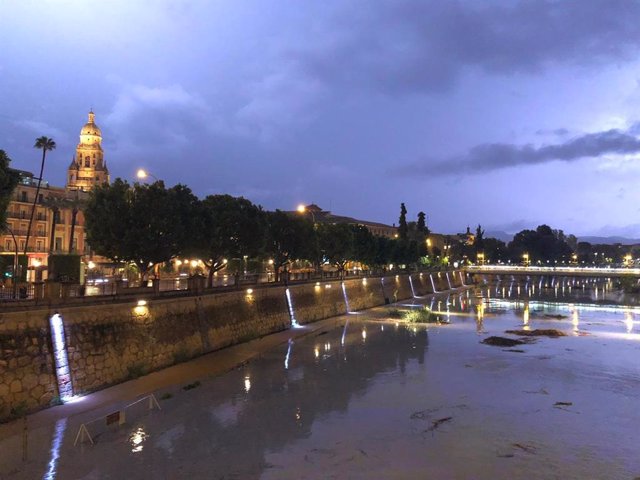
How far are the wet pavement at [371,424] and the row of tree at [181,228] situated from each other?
11.5 m

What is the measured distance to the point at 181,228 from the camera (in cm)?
3938

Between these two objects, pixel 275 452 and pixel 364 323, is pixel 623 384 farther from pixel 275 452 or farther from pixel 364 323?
pixel 364 323

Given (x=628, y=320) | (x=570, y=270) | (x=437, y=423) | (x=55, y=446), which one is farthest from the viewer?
(x=570, y=270)

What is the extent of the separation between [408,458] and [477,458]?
2630mm

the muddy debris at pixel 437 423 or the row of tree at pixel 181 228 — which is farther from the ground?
the row of tree at pixel 181 228

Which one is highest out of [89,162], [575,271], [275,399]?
[89,162]

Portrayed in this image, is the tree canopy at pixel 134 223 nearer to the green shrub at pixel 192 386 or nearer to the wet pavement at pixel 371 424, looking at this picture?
the wet pavement at pixel 371 424

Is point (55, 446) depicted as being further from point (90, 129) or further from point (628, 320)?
point (90, 129)

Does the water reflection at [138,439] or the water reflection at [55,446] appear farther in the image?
the water reflection at [138,439]

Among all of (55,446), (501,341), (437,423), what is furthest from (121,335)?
(501,341)

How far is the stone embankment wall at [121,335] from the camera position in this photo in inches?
886

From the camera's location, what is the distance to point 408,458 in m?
19.4

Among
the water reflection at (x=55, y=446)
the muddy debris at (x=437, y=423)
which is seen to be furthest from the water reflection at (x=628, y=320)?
the water reflection at (x=55, y=446)

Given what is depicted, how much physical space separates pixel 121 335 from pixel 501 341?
115ft
